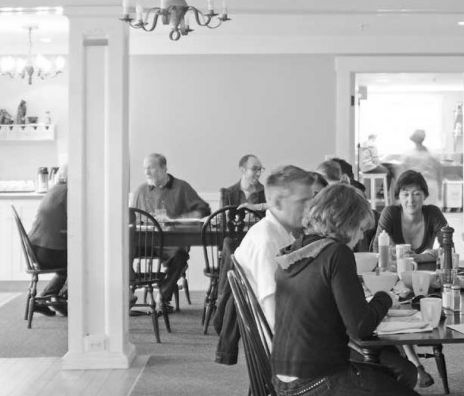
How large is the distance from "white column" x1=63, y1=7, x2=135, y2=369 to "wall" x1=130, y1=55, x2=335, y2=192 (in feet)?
10.9

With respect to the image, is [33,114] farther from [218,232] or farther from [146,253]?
[218,232]

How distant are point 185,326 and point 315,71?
10.2 feet

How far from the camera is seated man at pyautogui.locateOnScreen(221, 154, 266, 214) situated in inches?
266

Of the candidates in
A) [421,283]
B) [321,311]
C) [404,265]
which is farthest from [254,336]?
[404,265]

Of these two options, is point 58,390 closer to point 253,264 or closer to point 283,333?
point 253,264

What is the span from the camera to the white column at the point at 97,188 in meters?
4.59

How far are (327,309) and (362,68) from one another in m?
5.67

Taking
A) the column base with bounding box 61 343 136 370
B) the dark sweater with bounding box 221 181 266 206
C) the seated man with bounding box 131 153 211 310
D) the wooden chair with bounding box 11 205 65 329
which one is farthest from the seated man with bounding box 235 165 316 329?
the dark sweater with bounding box 221 181 266 206

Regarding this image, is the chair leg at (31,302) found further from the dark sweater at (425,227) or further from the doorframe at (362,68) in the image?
the doorframe at (362,68)

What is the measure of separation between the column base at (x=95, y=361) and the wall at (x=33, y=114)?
13.4 ft

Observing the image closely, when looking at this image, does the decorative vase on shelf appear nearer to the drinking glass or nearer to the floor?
the floor

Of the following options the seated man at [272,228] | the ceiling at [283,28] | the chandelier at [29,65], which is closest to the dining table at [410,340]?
the seated man at [272,228]

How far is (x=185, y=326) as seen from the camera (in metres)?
5.95

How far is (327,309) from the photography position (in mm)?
2521
